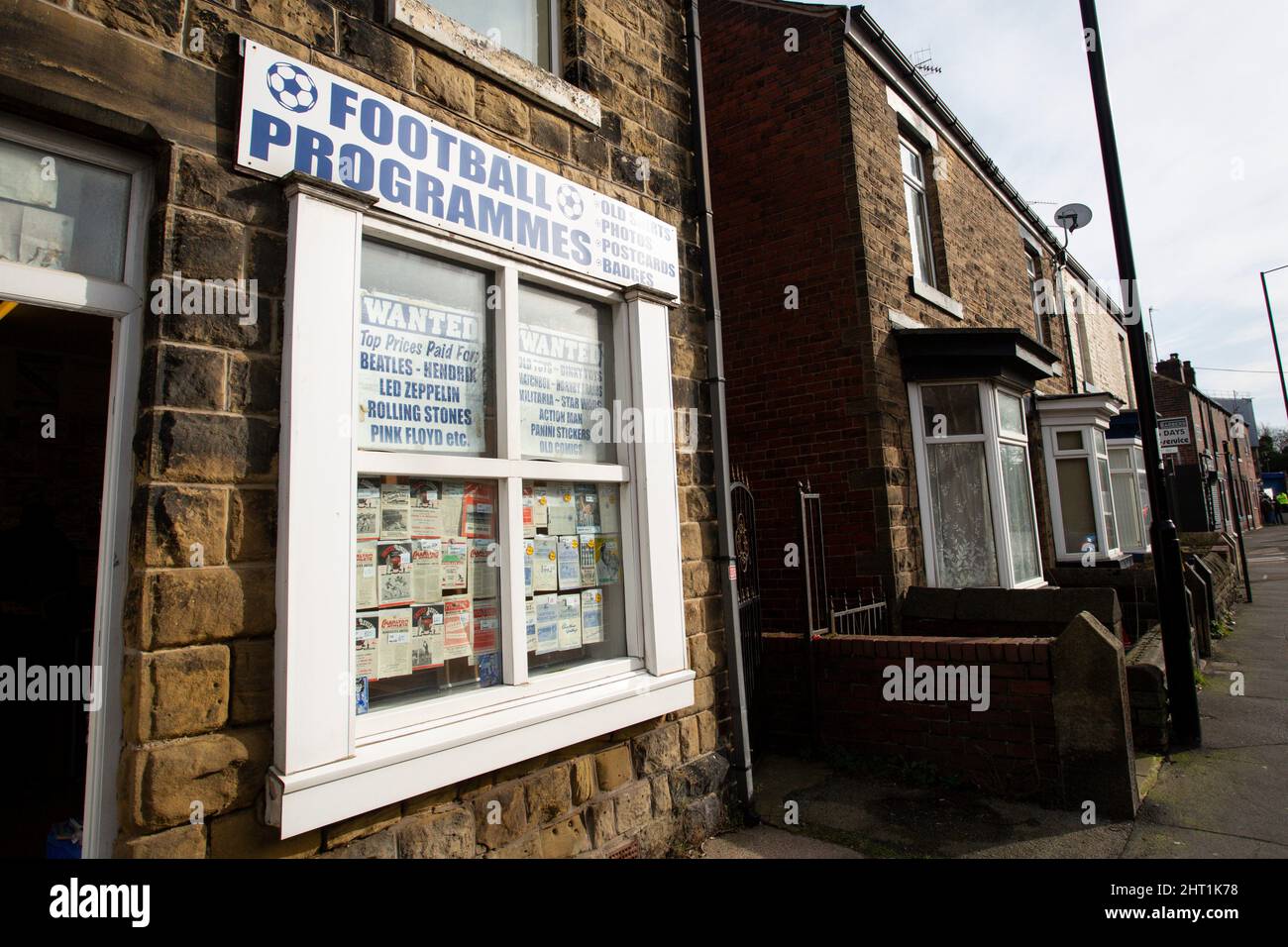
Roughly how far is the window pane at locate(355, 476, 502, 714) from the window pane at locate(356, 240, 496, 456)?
21 cm

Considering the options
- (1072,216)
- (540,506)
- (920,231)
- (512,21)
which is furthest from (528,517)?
(1072,216)

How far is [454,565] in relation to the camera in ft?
10.5

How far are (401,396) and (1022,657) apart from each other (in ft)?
13.1

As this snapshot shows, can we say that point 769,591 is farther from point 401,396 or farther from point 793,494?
point 401,396

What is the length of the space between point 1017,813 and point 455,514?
148 inches

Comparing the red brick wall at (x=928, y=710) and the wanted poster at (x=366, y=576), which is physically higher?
the wanted poster at (x=366, y=576)

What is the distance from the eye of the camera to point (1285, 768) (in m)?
4.79

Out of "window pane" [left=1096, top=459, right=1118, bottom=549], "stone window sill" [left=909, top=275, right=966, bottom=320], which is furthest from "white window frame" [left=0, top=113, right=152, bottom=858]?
"window pane" [left=1096, top=459, right=1118, bottom=549]

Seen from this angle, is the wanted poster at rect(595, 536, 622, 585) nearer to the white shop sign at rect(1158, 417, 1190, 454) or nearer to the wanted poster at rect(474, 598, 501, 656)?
the wanted poster at rect(474, 598, 501, 656)

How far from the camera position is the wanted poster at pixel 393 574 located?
2.94 meters

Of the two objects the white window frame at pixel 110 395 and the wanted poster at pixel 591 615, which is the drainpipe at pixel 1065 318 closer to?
the wanted poster at pixel 591 615

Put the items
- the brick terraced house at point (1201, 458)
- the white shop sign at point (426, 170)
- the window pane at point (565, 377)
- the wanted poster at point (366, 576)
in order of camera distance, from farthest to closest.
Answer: the brick terraced house at point (1201, 458) → the window pane at point (565, 377) → the wanted poster at point (366, 576) → the white shop sign at point (426, 170)

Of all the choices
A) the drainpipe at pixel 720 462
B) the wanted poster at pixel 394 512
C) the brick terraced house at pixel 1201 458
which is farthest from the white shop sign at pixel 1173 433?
the wanted poster at pixel 394 512

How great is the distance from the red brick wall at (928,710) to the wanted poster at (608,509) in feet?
7.53
